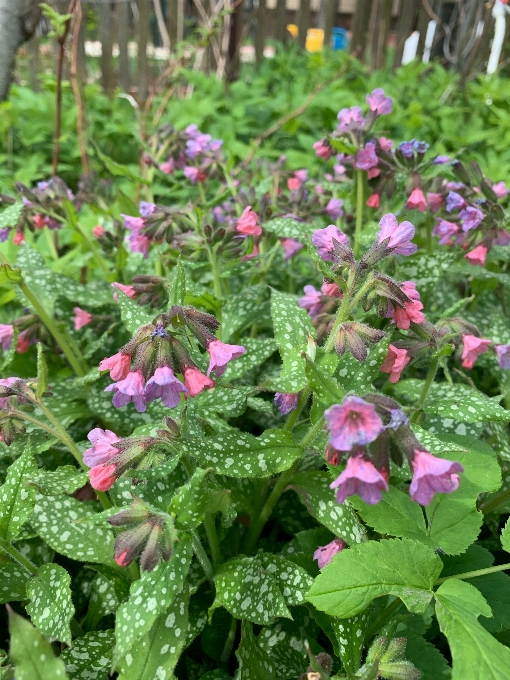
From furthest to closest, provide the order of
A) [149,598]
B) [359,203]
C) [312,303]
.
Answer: [359,203] → [312,303] → [149,598]

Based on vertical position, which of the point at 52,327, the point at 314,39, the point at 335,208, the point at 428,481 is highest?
the point at 314,39

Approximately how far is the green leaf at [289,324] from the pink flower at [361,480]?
40 cm

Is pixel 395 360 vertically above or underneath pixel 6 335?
above

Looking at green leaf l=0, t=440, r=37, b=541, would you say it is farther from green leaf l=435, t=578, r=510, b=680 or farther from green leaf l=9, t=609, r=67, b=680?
green leaf l=435, t=578, r=510, b=680

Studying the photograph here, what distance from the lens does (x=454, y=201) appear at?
171 centimetres

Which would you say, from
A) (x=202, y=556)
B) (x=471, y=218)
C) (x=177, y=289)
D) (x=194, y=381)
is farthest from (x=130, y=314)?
(x=471, y=218)

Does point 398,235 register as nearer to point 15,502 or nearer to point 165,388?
point 165,388

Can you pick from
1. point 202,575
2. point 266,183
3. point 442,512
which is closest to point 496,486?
point 442,512

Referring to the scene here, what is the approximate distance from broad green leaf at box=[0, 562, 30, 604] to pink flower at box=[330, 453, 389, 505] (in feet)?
2.34

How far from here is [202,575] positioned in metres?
1.24

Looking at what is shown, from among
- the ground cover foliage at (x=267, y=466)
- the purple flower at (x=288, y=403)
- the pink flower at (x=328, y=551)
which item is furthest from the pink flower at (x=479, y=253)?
the pink flower at (x=328, y=551)

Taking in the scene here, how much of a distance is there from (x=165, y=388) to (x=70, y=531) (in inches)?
15.4

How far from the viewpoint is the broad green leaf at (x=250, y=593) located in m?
1.05

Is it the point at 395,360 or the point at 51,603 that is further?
the point at 395,360
